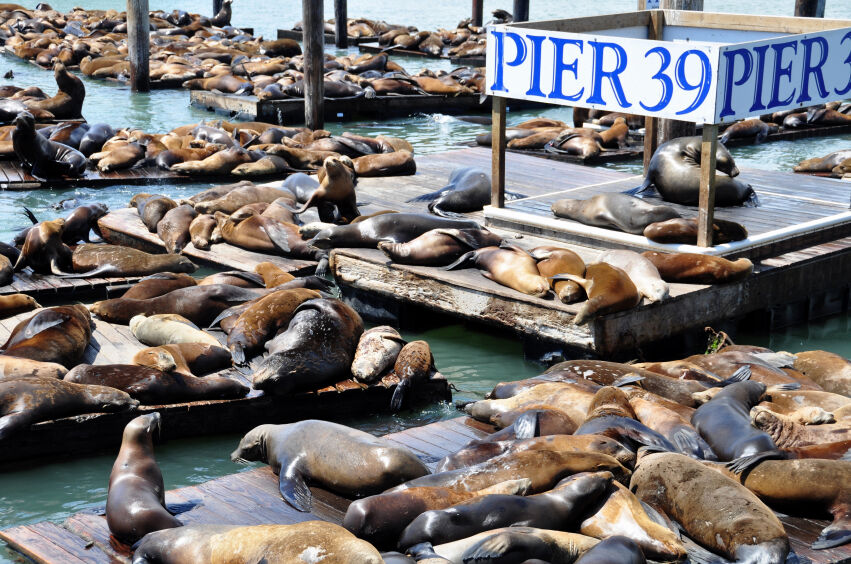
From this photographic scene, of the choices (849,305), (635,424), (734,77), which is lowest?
(849,305)

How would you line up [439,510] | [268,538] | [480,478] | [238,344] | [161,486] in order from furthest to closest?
[238,344], [161,486], [480,478], [439,510], [268,538]

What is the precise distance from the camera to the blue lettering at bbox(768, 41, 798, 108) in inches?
292

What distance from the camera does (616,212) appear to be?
7.84 meters

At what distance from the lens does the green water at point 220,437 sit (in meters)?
5.20

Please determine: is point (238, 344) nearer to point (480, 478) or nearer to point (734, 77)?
point (480, 478)

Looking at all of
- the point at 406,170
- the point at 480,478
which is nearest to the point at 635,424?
the point at 480,478

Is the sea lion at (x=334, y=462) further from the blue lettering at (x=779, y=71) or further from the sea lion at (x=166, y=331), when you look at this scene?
the blue lettering at (x=779, y=71)

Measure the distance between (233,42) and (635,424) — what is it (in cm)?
2357

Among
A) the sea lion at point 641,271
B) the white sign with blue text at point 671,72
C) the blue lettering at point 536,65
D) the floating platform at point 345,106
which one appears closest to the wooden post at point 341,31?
the floating platform at point 345,106

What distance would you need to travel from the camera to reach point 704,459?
4.49 metres

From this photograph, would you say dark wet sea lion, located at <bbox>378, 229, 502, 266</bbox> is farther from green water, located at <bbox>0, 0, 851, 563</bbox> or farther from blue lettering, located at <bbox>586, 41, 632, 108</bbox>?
blue lettering, located at <bbox>586, 41, 632, 108</bbox>

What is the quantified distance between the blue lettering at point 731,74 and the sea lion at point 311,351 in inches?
111

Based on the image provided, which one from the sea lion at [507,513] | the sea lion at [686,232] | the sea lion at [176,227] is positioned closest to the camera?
the sea lion at [507,513]

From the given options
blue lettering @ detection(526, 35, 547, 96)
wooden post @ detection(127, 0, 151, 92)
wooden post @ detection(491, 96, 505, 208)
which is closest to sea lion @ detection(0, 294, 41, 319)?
wooden post @ detection(491, 96, 505, 208)
